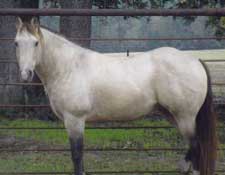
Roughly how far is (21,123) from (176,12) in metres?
4.67

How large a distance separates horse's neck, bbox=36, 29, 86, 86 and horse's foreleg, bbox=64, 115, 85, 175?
334mm

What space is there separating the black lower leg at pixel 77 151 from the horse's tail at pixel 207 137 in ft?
2.90

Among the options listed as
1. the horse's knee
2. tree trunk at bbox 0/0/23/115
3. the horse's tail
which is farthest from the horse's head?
tree trunk at bbox 0/0/23/115

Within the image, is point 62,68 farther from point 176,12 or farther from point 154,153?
point 154,153

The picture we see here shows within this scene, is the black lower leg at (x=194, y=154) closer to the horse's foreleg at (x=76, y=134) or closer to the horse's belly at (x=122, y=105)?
the horse's belly at (x=122, y=105)

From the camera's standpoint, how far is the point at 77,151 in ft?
17.0

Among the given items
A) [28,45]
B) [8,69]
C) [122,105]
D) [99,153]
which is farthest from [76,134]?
[8,69]

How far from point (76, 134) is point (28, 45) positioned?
756 mm

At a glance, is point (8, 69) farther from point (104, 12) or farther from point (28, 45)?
point (28, 45)

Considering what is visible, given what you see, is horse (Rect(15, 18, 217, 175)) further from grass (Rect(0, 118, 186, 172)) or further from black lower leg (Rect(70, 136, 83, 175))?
grass (Rect(0, 118, 186, 172))

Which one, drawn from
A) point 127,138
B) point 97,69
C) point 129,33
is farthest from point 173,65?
point 129,33

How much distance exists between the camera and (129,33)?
1313 cm

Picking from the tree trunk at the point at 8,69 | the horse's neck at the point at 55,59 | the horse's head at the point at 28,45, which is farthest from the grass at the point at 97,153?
the horse's head at the point at 28,45

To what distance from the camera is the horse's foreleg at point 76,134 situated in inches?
200
